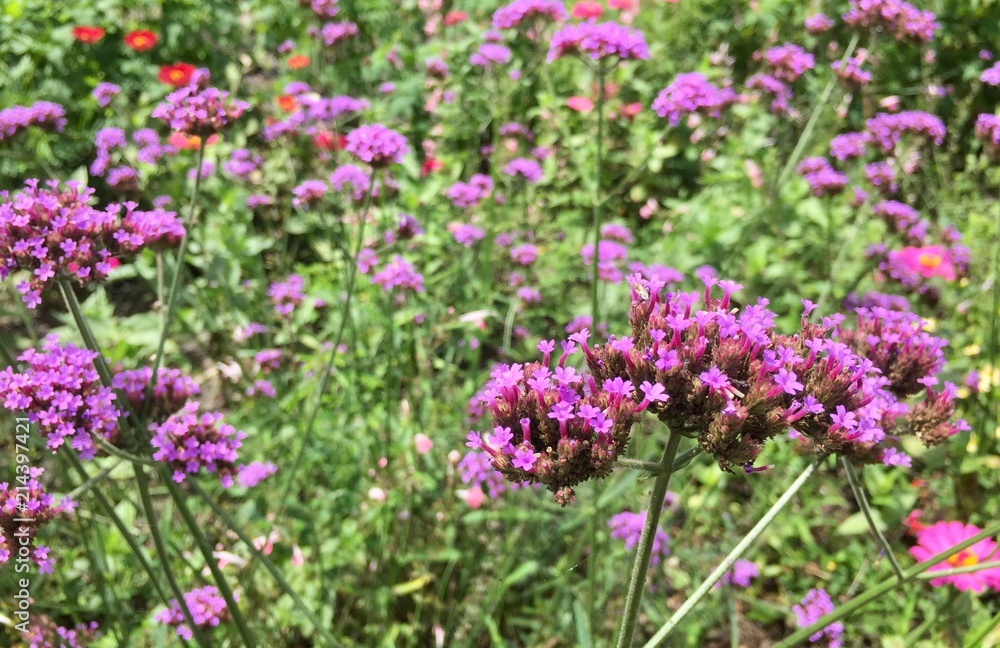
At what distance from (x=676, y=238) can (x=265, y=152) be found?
3.54 m

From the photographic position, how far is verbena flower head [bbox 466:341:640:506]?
1.21 metres

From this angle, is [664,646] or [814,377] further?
[664,646]

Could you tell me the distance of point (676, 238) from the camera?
4531mm

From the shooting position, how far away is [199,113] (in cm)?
219

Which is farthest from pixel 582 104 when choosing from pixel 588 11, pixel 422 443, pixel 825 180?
pixel 422 443

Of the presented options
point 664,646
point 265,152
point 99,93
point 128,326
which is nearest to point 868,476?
point 664,646

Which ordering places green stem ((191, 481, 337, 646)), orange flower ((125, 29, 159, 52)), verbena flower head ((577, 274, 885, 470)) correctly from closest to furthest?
verbena flower head ((577, 274, 885, 470)) → green stem ((191, 481, 337, 646)) → orange flower ((125, 29, 159, 52))

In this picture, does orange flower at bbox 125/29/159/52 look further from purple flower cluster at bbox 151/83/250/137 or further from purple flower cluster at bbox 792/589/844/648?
purple flower cluster at bbox 792/589/844/648

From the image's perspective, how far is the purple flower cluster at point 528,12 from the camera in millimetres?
3330

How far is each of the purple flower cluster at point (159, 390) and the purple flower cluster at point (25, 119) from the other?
1516mm

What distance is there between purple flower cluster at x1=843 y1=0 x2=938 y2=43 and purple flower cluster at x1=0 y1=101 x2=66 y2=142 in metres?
3.60

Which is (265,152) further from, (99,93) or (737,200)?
(737,200)

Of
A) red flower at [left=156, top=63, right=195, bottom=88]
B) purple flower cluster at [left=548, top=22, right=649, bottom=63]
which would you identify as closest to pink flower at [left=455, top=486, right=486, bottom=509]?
purple flower cluster at [left=548, top=22, right=649, bottom=63]

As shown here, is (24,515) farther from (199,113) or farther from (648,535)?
(648,535)
